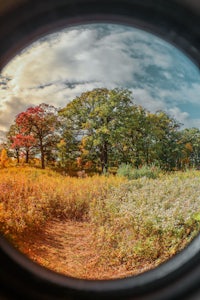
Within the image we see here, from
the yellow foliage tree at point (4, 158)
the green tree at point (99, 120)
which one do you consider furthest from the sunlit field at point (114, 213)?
the green tree at point (99, 120)

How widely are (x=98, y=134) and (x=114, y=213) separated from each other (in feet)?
2.08

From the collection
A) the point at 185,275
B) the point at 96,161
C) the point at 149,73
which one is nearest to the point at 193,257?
the point at 185,275

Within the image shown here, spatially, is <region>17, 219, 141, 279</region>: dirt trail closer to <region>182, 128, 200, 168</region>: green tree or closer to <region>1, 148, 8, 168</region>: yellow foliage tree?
<region>1, 148, 8, 168</region>: yellow foliage tree

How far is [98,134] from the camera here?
251 cm

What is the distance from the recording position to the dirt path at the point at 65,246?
2682mm

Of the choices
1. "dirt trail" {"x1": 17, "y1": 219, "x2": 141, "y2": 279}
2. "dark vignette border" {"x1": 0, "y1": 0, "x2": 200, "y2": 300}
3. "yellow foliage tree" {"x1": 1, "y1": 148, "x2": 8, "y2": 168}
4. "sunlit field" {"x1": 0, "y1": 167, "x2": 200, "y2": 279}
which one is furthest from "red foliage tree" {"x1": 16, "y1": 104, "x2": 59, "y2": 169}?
"dark vignette border" {"x1": 0, "y1": 0, "x2": 200, "y2": 300}

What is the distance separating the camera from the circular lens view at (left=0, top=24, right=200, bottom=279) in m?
2.36

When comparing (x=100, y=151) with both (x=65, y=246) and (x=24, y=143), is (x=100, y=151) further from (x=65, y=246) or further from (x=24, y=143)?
(x=65, y=246)

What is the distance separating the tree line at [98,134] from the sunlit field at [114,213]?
18cm

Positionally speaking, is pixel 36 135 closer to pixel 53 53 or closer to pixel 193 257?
pixel 53 53

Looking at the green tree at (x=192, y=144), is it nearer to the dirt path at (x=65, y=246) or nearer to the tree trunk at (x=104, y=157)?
the tree trunk at (x=104, y=157)

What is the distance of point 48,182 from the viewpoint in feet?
8.74
